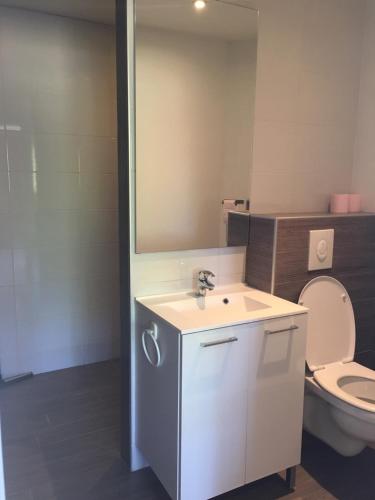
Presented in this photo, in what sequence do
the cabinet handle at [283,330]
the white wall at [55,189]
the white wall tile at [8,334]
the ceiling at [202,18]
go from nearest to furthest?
the cabinet handle at [283,330] → the ceiling at [202,18] → the white wall at [55,189] → the white wall tile at [8,334]

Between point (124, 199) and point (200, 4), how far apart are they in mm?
980

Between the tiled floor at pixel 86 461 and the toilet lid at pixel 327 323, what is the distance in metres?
0.49

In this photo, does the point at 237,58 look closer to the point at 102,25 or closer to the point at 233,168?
the point at 233,168

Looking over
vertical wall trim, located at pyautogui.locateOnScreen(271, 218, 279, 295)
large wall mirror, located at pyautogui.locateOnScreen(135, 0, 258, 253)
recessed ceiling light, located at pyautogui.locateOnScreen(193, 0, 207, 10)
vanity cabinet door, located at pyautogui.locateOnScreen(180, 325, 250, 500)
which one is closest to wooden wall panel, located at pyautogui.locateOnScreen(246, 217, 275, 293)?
vertical wall trim, located at pyautogui.locateOnScreen(271, 218, 279, 295)

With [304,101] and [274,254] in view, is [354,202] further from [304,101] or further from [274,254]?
[274,254]

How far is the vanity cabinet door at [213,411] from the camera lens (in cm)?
159

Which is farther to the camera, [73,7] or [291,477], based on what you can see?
[73,7]

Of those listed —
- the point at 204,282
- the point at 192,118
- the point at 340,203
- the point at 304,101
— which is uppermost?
the point at 304,101

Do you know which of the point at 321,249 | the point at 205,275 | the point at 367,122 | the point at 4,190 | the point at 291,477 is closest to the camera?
the point at 291,477

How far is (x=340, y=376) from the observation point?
6.77ft

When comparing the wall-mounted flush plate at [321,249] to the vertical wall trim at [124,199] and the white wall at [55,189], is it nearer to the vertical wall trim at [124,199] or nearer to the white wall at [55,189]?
the vertical wall trim at [124,199]

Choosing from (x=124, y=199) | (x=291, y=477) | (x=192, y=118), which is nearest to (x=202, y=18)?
(x=192, y=118)

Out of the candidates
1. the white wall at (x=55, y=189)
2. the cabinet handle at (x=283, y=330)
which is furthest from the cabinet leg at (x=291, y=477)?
the white wall at (x=55, y=189)

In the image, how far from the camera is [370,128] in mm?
2414
